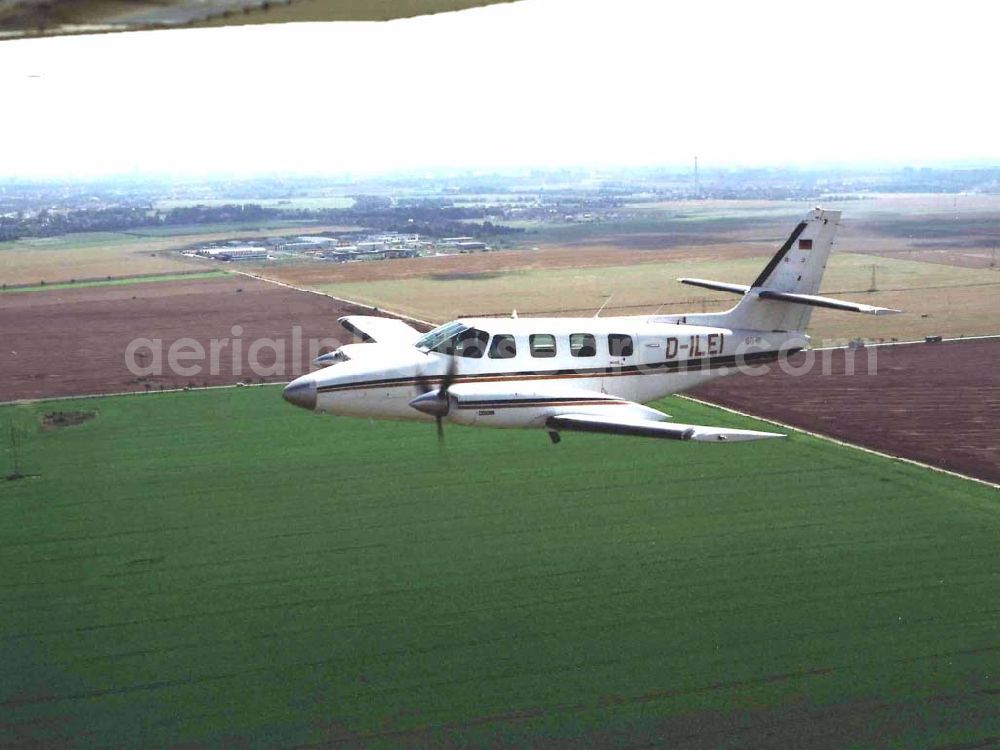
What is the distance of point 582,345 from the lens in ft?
97.5

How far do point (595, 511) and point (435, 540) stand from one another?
20.3ft

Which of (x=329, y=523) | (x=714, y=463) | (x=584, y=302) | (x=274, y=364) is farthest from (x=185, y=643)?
(x=584, y=302)

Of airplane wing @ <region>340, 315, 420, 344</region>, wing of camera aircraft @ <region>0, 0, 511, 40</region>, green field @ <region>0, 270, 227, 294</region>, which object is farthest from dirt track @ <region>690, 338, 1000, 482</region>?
green field @ <region>0, 270, 227, 294</region>

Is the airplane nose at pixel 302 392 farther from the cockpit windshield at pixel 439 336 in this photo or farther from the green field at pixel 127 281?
the green field at pixel 127 281

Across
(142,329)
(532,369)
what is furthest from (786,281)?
(142,329)

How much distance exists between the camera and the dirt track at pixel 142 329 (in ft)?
201

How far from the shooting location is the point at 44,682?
2477 centimetres

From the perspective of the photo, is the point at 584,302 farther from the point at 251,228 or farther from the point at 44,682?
the point at 251,228

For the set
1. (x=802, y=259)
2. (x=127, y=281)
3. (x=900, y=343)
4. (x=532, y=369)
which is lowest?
(x=900, y=343)

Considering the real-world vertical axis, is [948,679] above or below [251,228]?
below

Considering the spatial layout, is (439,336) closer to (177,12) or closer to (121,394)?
(177,12)

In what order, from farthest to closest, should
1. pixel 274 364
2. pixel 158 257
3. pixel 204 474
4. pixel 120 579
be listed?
pixel 158 257
pixel 274 364
pixel 204 474
pixel 120 579

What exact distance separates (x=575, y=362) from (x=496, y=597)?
7.26 meters

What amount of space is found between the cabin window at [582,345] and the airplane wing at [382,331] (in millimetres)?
5983
